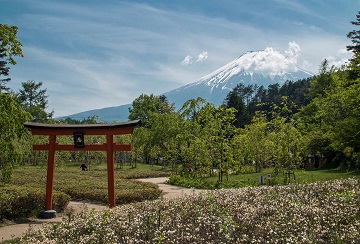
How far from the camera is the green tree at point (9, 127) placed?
9.75 metres

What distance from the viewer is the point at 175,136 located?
2375cm

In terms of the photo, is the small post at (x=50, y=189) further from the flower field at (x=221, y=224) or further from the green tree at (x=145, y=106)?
the green tree at (x=145, y=106)

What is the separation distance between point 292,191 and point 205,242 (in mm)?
5157

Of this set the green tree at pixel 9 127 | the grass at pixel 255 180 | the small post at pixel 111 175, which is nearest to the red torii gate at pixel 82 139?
the small post at pixel 111 175

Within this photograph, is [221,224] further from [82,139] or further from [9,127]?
[9,127]

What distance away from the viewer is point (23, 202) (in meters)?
10.5

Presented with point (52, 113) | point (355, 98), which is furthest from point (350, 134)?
point (52, 113)

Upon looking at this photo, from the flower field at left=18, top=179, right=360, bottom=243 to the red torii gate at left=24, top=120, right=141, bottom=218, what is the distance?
10.7ft

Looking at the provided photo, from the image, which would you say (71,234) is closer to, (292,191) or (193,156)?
(292,191)

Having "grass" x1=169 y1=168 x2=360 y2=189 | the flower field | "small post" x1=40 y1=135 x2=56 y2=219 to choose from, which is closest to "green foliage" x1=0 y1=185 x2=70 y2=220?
"small post" x1=40 y1=135 x2=56 y2=219

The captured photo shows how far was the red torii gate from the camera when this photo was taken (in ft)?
35.4

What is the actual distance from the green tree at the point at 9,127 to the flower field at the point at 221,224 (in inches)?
168

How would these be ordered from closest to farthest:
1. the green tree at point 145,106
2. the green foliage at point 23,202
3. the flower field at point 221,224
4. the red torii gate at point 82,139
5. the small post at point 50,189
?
the flower field at point 221,224 → the green foliage at point 23,202 → the small post at point 50,189 → the red torii gate at point 82,139 → the green tree at point 145,106

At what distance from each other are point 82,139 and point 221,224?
708 cm
